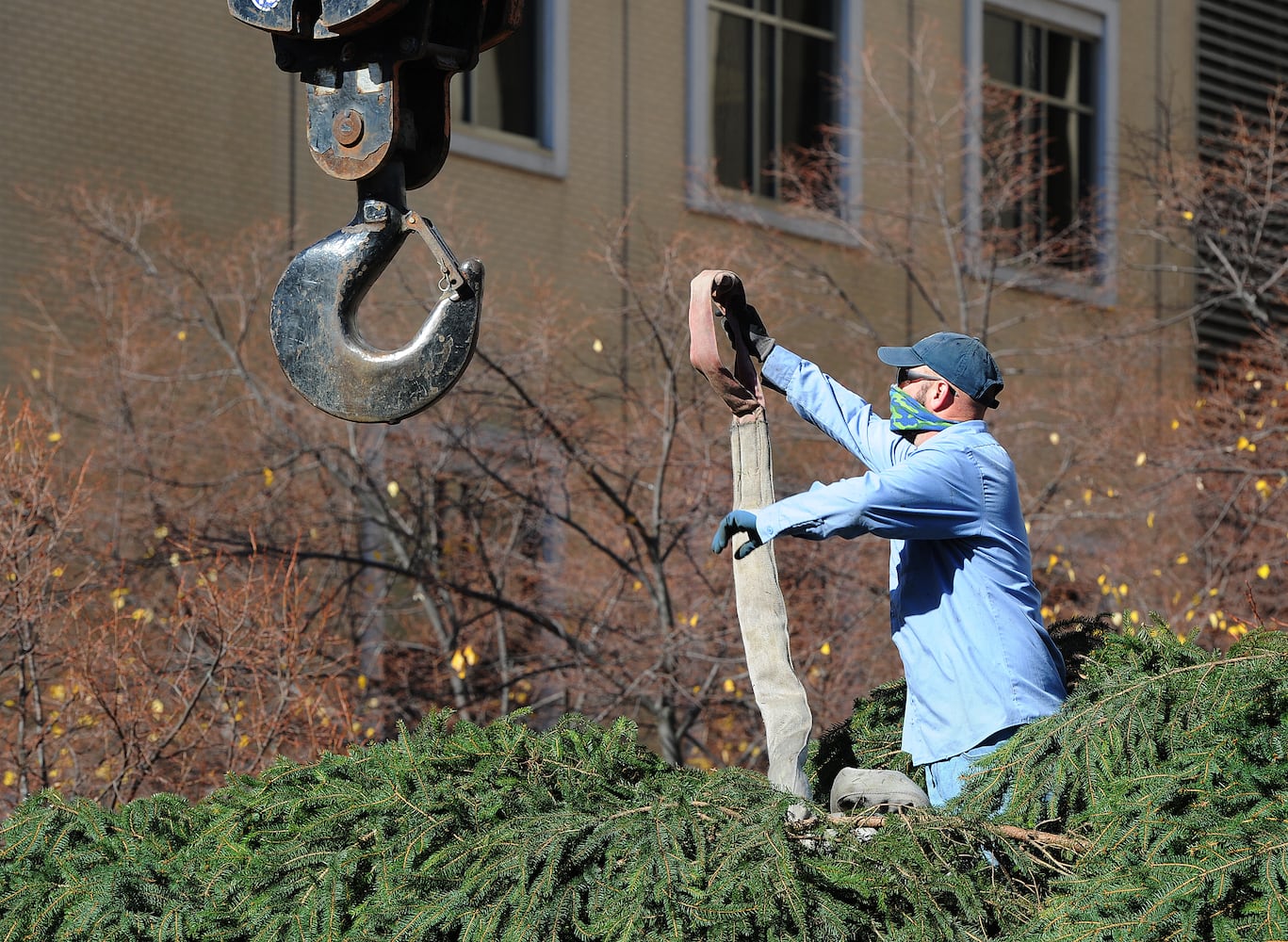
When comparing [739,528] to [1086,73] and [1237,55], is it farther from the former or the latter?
[1237,55]

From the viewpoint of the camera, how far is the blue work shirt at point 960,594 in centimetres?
389

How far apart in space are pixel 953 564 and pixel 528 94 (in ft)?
35.4

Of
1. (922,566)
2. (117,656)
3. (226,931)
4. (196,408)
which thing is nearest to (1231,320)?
(196,408)

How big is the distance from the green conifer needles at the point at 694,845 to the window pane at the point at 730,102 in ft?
37.9

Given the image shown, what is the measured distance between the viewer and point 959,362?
424 cm

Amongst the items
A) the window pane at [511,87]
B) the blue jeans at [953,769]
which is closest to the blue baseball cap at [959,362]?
the blue jeans at [953,769]

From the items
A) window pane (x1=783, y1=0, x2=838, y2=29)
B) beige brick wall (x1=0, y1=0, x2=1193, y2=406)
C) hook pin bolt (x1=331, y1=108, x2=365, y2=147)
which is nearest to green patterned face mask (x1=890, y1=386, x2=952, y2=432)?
hook pin bolt (x1=331, y1=108, x2=365, y2=147)

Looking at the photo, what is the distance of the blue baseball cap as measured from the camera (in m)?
4.23

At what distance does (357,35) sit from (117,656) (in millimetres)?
4729

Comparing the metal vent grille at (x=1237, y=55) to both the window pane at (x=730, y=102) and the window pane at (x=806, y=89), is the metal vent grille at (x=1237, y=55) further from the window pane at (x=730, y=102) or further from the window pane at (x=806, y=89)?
the window pane at (x=730, y=102)

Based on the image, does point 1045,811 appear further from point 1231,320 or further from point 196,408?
point 1231,320

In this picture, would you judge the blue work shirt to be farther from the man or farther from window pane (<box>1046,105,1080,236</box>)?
window pane (<box>1046,105,1080,236</box>)

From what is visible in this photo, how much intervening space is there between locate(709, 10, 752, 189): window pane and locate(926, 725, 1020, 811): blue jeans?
11.5m

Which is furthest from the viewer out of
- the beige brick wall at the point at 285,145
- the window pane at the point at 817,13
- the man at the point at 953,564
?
the window pane at the point at 817,13
